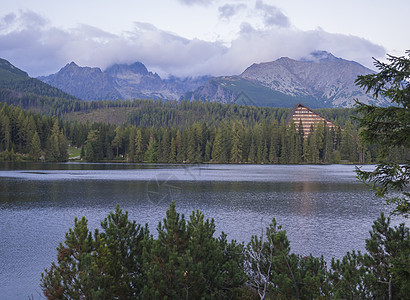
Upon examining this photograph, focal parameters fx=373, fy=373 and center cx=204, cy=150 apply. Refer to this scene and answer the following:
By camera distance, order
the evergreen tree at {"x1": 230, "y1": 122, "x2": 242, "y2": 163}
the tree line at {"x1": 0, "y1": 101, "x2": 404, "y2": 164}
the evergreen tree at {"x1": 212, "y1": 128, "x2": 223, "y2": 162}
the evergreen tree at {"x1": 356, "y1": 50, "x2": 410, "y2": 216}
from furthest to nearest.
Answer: the evergreen tree at {"x1": 212, "y1": 128, "x2": 223, "y2": 162} → the evergreen tree at {"x1": 230, "y1": 122, "x2": 242, "y2": 163} → the tree line at {"x1": 0, "y1": 101, "x2": 404, "y2": 164} → the evergreen tree at {"x1": 356, "y1": 50, "x2": 410, "y2": 216}

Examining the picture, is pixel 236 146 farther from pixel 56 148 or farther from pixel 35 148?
pixel 35 148

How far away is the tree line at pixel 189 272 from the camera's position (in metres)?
10.2

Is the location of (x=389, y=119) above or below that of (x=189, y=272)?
above

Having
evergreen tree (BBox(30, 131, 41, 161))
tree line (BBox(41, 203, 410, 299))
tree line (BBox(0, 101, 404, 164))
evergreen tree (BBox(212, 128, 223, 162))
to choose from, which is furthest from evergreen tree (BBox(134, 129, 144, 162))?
tree line (BBox(41, 203, 410, 299))

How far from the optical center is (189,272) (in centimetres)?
1056

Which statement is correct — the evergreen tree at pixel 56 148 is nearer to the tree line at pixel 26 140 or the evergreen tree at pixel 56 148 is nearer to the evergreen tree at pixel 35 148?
the tree line at pixel 26 140

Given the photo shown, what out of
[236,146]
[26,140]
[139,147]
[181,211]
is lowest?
[181,211]

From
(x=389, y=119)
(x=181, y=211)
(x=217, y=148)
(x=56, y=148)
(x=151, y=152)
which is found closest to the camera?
(x=389, y=119)

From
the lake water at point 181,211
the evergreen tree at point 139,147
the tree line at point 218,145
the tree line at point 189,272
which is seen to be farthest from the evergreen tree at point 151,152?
the tree line at point 189,272

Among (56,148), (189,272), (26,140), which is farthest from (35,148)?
(189,272)

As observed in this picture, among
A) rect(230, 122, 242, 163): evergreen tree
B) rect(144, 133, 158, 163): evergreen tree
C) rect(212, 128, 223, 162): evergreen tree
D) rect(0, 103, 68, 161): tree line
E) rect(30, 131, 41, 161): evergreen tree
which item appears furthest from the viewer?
rect(144, 133, 158, 163): evergreen tree

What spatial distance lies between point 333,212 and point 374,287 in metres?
29.1

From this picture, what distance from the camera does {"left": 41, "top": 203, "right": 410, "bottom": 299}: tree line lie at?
10.2 m

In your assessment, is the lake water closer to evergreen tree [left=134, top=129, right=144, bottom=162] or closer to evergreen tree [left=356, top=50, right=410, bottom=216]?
evergreen tree [left=356, top=50, right=410, bottom=216]
